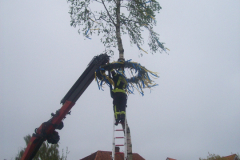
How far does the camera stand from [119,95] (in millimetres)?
6121

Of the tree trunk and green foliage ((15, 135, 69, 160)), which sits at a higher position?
the tree trunk

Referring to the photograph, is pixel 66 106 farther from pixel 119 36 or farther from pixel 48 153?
pixel 48 153

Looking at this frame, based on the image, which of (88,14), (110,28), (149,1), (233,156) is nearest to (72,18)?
(88,14)

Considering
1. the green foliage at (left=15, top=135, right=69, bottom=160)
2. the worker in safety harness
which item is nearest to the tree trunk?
the worker in safety harness

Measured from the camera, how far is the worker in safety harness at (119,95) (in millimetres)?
5992

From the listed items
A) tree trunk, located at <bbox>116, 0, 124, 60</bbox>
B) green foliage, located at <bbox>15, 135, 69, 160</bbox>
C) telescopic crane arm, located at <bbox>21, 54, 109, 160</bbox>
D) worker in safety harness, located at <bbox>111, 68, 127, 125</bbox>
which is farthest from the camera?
green foliage, located at <bbox>15, 135, 69, 160</bbox>

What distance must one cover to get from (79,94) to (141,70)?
79.9 inches

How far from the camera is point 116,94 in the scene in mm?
6160

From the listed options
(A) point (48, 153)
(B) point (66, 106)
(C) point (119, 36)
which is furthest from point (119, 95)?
(A) point (48, 153)

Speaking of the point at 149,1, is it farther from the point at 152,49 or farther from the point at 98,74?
the point at 98,74

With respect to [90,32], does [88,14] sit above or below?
above

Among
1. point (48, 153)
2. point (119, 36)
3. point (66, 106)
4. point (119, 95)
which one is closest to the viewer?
point (119, 95)

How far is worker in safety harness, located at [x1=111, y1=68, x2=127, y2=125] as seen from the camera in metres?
5.99

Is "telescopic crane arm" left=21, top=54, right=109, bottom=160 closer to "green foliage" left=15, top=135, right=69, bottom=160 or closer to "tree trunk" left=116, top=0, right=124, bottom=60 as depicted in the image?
"tree trunk" left=116, top=0, right=124, bottom=60
